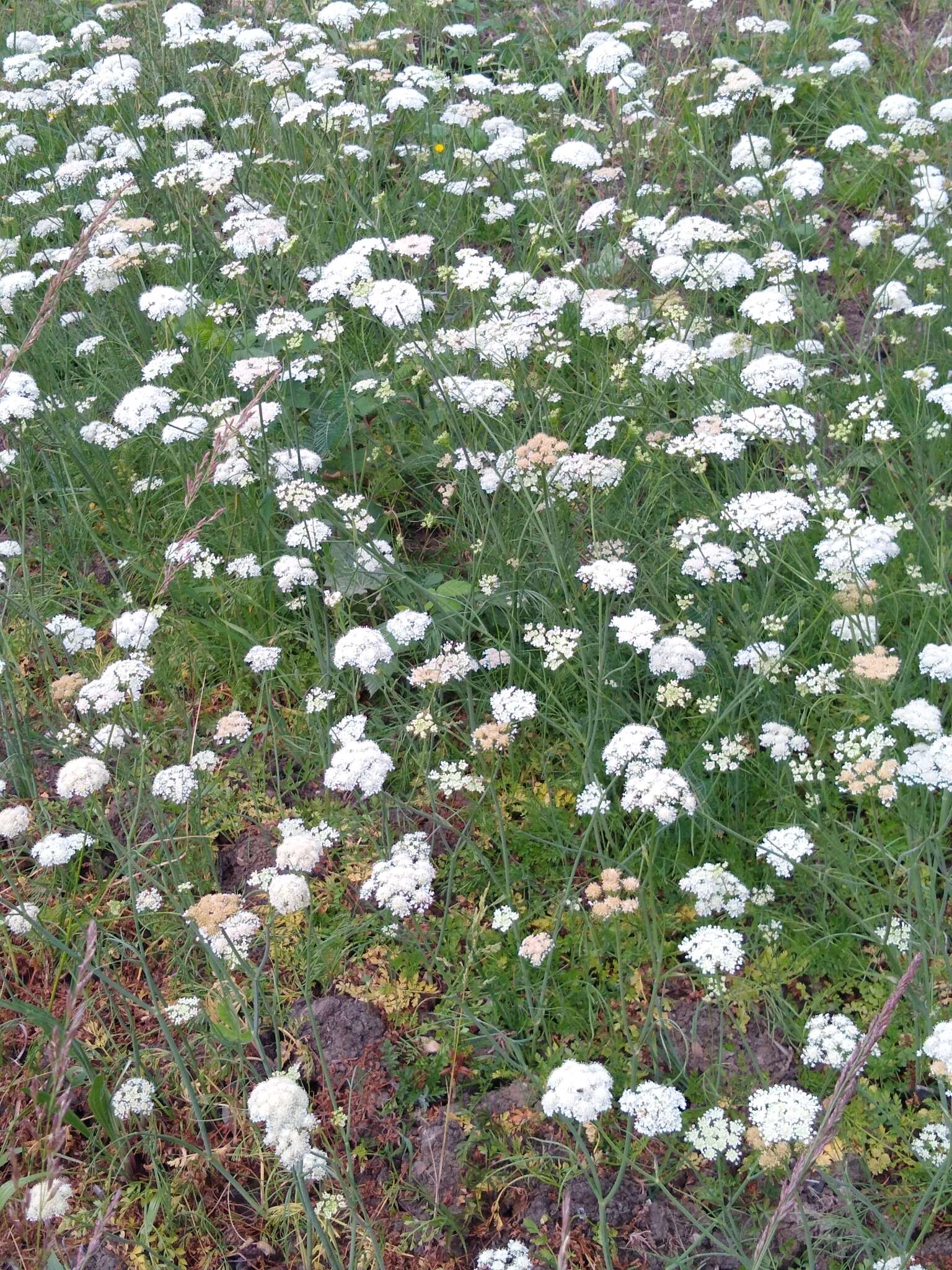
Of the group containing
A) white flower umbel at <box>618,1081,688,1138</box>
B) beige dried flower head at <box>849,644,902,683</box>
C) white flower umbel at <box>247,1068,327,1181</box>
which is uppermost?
beige dried flower head at <box>849,644,902,683</box>

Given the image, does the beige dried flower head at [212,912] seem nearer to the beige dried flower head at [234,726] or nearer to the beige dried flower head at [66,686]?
the beige dried flower head at [234,726]

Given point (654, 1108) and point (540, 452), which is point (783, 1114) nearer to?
point (654, 1108)

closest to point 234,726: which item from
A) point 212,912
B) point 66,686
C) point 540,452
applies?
point 66,686

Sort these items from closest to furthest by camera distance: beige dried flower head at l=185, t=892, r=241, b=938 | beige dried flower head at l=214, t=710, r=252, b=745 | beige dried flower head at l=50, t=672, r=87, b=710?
beige dried flower head at l=185, t=892, r=241, b=938 → beige dried flower head at l=214, t=710, r=252, b=745 → beige dried flower head at l=50, t=672, r=87, b=710

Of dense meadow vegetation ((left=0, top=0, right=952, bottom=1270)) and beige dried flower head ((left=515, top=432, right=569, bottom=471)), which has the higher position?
beige dried flower head ((left=515, top=432, right=569, bottom=471))

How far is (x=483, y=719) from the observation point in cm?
301

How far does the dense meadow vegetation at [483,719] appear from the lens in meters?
2.19

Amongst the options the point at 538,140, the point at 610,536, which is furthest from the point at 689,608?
the point at 538,140

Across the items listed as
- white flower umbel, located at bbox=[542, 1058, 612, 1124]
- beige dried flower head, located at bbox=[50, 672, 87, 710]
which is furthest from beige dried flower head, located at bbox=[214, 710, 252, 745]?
white flower umbel, located at bbox=[542, 1058, 612, 1124]

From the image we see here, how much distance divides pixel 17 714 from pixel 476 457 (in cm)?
154

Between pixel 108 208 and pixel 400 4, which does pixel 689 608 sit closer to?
pixel 108 208

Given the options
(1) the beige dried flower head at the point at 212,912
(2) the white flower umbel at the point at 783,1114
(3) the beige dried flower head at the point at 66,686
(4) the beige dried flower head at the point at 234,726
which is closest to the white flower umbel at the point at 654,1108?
(2) the white flower umbel at the point at 783,1114

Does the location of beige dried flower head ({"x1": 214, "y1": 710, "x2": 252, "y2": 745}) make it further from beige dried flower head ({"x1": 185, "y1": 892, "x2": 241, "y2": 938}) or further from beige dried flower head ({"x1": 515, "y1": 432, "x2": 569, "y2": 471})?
beige dried flower head ({"x1": 515, "y1": 432, "x2": 569, "y2": 471})

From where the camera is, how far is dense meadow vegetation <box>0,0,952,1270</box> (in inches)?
86.0
